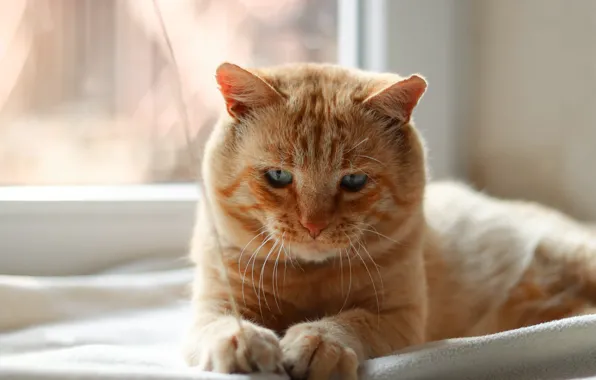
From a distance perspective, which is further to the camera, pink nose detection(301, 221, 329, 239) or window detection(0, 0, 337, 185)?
window detection(0, 0, 337, 185)

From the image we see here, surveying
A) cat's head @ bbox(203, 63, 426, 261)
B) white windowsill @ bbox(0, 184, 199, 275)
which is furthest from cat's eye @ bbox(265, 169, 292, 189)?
white windowsill @ bbox(0, 184, 199, 275)

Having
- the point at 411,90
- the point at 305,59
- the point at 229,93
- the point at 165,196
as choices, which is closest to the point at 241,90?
the point at 229,93

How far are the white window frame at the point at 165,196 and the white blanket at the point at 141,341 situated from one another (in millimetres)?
82

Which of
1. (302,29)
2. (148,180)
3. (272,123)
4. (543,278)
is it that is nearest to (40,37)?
(148,180)

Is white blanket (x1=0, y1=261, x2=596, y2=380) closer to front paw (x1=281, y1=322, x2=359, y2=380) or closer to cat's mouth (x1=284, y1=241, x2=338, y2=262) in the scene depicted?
front paw (x1=281, y1=322, x2=359, y2=380)

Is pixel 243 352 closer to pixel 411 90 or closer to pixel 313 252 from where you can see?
pixel 313 252

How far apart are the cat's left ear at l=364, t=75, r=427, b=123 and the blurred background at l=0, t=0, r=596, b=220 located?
1.75 feet

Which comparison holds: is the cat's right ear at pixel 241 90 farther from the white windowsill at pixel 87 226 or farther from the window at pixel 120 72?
the white windowsill at pixel 87 226

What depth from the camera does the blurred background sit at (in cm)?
155

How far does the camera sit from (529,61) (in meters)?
1.67

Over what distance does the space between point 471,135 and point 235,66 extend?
35.1 inches

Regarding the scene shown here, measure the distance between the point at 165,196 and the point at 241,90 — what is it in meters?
0.58

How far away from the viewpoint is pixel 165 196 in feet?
5.23

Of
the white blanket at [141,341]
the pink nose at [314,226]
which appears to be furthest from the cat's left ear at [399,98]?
the white blanket at [141,341]
